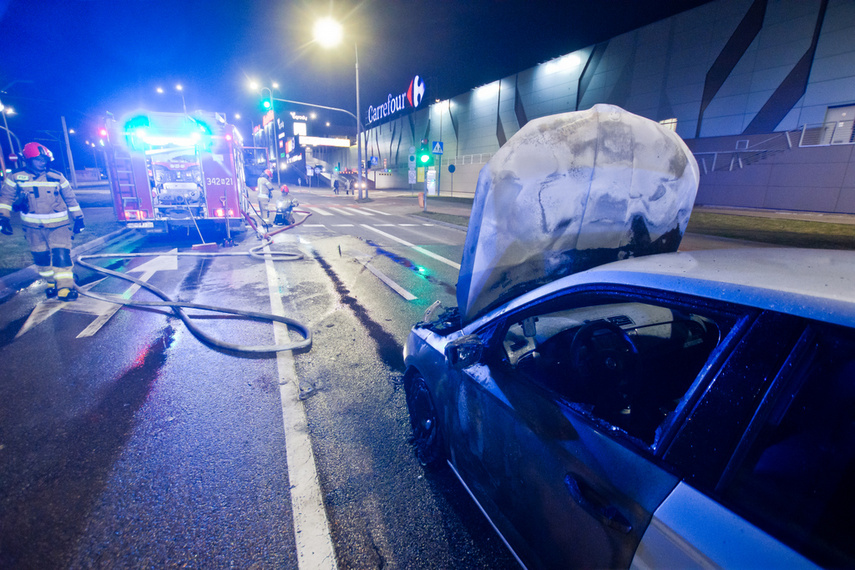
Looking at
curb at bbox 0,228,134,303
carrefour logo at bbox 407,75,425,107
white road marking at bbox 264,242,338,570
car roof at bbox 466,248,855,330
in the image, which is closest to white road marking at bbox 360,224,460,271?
white road marking at bbox 264,242,338,570

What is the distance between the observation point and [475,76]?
31984 millimetres

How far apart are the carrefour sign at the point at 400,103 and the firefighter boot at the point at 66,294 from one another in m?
36.4

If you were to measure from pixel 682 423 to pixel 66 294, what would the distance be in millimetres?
8211

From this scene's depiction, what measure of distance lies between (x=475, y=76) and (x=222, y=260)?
30.0m

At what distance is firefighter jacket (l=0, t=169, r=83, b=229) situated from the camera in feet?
20.2

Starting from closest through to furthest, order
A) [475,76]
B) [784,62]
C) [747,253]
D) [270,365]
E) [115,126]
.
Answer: [747,253], [270,365], [115,126], [784,62], [475,76]

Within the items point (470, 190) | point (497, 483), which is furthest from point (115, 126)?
point (470, 190)

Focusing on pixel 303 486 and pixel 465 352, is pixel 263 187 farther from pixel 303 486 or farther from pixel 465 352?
pixel 465 352

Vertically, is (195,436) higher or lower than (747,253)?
lower

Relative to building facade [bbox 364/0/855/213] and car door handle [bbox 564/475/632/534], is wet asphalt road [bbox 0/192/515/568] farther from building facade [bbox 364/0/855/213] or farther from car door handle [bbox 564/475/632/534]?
building facade [bbox 364/0/855/213]

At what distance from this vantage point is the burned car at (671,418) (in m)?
0.96

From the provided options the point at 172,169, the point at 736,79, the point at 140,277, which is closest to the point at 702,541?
the point at 140,277

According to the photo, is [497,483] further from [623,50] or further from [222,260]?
[623,50]

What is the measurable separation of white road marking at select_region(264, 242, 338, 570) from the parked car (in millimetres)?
895
